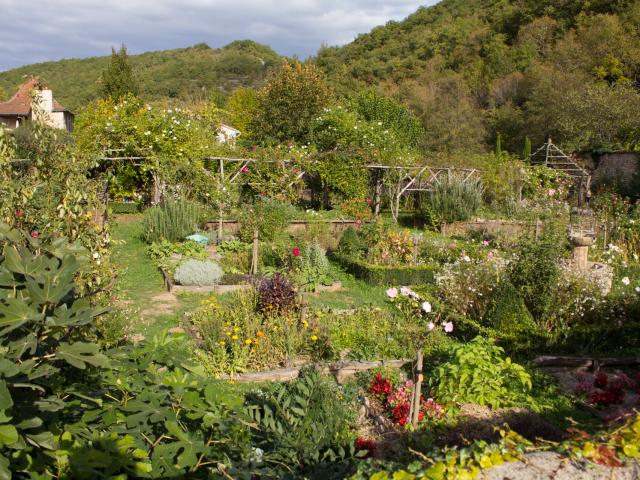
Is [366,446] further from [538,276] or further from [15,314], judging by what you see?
[538,276]

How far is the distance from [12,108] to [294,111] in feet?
50.0

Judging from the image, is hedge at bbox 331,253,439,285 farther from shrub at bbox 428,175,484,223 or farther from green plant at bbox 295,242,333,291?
shrub at bbox 428,175,484,223

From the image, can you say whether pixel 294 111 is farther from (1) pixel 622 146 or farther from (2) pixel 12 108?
(2) pixel 12 108

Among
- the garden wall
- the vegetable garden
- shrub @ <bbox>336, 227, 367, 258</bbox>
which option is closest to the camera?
the vegetable garden

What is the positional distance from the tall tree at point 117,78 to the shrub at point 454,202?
2125 centimetres

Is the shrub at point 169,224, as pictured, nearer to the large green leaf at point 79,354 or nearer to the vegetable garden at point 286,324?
the vegetable garden at point 286,324

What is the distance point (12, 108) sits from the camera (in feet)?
94.2

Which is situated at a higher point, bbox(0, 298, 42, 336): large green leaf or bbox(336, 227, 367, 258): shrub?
bbox(0, 298, 42, 336): large green leaf

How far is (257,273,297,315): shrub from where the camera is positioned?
20.0 ft

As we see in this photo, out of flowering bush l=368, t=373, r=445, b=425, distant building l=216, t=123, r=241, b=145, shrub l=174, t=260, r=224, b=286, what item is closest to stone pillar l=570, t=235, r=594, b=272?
flowering bush l=368, t=373, r=445, b=425

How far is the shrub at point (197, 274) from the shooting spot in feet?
25.8

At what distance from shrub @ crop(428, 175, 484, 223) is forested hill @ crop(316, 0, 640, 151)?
9.01 m

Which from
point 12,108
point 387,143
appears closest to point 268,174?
point 387,143

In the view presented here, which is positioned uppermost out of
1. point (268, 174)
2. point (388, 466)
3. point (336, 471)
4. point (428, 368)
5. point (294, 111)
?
point (294, 111)
